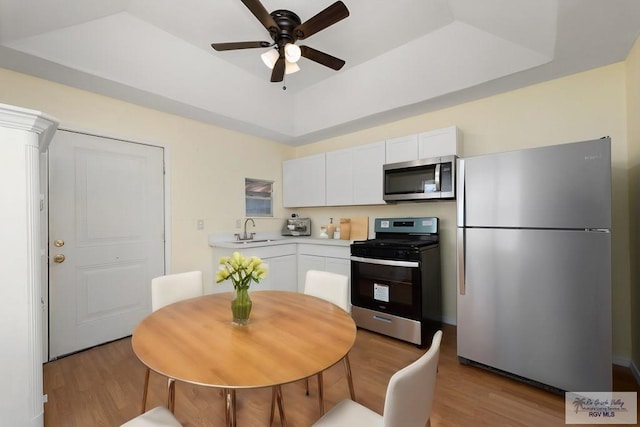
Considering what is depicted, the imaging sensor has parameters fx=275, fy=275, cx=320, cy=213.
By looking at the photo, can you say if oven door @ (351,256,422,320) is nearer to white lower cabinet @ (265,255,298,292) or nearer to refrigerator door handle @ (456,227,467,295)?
refrigerator door handle @ (456,227,467,295)

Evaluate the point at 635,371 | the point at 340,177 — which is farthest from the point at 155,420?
the point at 635,371

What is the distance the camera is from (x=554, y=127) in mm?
2545

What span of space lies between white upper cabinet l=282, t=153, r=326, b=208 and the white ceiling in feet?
2.41

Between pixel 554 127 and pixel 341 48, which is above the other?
pixel 341 48

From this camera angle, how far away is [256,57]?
10.2 feet

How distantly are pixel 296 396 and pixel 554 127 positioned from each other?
3.19 m

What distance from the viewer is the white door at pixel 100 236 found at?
248cm

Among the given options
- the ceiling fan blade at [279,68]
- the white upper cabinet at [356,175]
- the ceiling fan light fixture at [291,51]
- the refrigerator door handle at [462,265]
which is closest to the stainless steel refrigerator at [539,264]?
the refrigerator door handle at [462,265]

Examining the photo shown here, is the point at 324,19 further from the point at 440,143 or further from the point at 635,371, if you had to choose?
the point at 635,371

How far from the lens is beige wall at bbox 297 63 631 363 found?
2271 mm

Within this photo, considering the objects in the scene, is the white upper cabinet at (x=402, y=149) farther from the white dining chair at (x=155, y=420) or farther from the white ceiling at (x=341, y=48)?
the white dining chair at (x=155, y=420)

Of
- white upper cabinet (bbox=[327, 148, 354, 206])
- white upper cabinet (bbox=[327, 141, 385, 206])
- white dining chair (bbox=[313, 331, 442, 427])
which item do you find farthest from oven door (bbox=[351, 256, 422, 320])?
white dining chair (bbox=[313, 331, 442, 427])

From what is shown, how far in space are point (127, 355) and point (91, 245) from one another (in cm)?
110

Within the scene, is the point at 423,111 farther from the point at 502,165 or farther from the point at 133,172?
the point at 133,172
